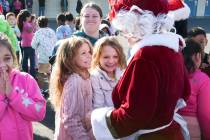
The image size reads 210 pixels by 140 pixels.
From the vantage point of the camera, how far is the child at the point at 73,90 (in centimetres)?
261

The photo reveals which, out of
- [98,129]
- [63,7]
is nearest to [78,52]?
[98,129]

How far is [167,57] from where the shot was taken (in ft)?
6.46

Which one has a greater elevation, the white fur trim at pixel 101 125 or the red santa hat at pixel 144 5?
the red santa hat at pixel 144 5

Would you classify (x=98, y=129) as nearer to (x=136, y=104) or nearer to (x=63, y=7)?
(x=136, y=104)

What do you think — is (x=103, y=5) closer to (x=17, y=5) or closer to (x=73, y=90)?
(x=17, y=5)

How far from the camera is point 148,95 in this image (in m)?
1.87

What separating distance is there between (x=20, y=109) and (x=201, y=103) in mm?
1242

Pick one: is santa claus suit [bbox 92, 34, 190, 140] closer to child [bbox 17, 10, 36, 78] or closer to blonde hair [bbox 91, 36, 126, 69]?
blonde hair [bbox 91, 36, 126, 69]

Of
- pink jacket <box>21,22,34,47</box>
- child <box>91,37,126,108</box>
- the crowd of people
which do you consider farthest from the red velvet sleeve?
pink jacket <box>21,22,34,47</box>

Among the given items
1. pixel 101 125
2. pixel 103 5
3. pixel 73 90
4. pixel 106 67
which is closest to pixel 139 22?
pixel 101 125

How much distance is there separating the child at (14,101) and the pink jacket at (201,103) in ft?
3.41

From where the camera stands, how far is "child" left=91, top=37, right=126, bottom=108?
282 cm

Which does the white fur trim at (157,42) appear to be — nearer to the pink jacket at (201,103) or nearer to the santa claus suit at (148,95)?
the santa claus suit at (148,95)

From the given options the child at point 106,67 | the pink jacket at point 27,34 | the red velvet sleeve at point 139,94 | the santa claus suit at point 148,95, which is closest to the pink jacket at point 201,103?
the child at point 106,67
